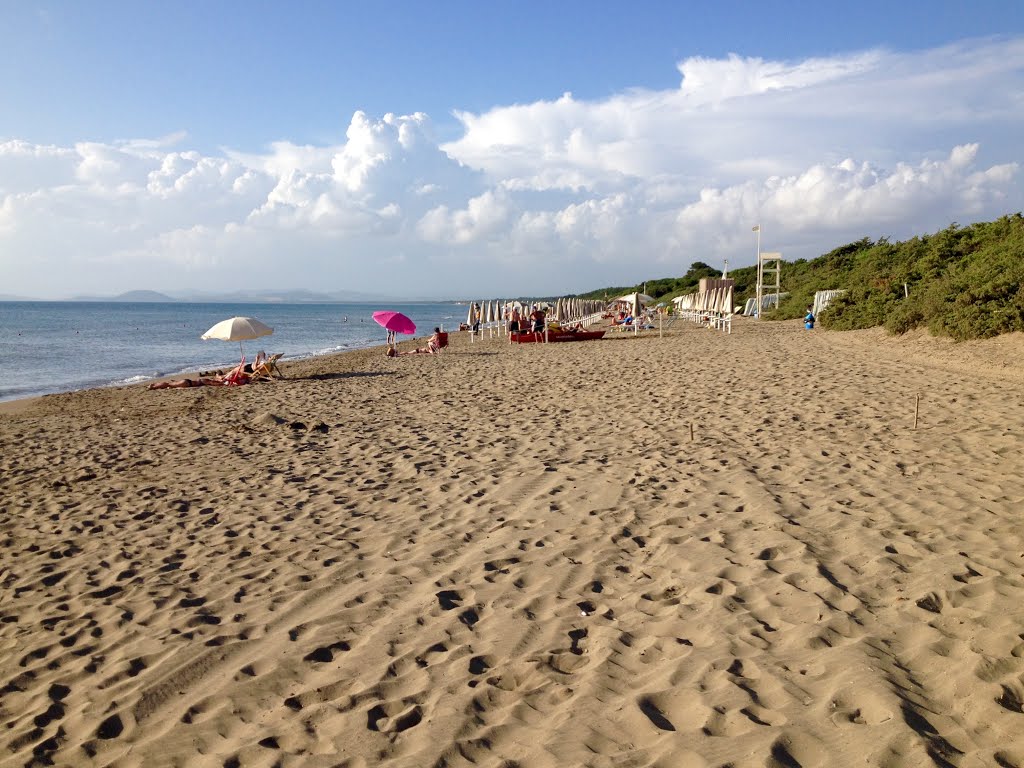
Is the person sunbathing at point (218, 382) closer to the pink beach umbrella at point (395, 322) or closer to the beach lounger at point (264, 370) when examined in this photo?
the beach lounger at point (264, 370)

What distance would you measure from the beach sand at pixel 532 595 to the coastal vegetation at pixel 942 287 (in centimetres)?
597

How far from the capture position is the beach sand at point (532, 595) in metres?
2.59

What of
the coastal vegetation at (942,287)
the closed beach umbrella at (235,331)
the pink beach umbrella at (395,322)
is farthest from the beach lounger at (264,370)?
the coastal vegetation at (942,287)

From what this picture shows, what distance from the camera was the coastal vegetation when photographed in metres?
12.9

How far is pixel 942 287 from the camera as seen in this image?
1484 cm

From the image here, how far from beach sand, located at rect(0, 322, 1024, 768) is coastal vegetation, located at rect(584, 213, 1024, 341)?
5965mm

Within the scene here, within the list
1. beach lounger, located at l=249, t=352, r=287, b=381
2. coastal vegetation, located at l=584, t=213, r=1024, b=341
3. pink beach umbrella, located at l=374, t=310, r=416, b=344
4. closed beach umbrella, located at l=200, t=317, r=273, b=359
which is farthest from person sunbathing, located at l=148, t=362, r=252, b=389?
coastal vegetation, located at l=584, t=213, r=1024, b=341

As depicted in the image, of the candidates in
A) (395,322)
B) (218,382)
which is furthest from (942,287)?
(218,382)

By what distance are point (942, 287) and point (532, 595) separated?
48.3ft

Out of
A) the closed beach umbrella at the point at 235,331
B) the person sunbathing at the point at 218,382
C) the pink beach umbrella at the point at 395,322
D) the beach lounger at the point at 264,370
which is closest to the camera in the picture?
the closed beach umbrella at the point at 235,331

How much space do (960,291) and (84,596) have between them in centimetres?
1598

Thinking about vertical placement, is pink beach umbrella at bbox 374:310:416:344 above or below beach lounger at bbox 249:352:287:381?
above

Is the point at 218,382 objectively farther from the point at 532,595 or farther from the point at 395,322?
the point at 532,595

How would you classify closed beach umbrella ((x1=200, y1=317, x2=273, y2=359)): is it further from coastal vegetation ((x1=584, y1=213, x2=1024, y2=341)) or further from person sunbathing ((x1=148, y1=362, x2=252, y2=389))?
coastal vegetation ((x1=584, y1=213, x2=1024, y2=341))
